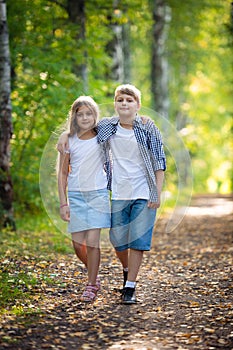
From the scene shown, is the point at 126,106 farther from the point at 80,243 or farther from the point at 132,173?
the point at 80,243

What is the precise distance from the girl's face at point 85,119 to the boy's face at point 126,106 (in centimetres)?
27

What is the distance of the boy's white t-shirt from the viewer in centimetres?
638

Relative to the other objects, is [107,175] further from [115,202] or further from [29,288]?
[29,288]

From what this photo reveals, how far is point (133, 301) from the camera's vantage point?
21.4ft

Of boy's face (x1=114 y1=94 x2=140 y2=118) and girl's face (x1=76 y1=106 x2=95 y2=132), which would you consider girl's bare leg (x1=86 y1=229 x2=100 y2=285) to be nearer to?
girl's face (x1=76 y1=106 x2=95 y2=132)

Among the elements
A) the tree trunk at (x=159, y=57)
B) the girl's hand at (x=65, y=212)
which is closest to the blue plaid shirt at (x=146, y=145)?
the girl's hand at (x=65, y=212)

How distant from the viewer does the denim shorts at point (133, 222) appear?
6.39 meters

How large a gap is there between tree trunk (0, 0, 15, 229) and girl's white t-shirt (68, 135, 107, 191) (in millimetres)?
3945

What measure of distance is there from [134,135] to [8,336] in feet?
7.38

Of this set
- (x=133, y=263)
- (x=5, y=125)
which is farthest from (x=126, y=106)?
(x=5, y=125)

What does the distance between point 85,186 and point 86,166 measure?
195 mm

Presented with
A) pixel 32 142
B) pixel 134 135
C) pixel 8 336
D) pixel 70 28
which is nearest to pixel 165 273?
pixel 134 135

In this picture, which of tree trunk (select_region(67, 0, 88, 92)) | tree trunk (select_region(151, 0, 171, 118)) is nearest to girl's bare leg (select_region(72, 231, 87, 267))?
tree trunk (select_region(67, 0, 88, 92))

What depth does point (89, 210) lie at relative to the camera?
6.38 metres
